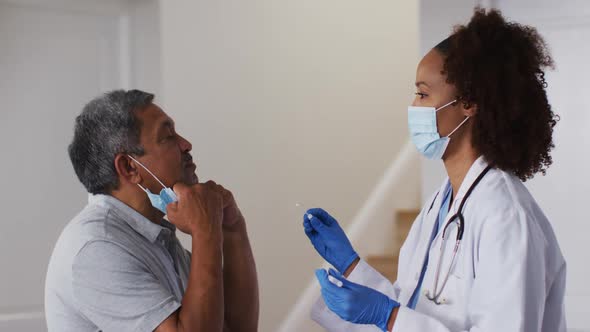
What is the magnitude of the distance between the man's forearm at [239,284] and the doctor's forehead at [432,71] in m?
0.66

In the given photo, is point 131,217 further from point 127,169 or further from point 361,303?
point 361,303

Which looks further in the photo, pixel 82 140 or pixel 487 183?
pixel 82 140

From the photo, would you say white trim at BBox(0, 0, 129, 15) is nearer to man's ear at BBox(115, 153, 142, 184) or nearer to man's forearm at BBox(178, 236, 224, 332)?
man's ear at BBox(115, 153, 142, 184)

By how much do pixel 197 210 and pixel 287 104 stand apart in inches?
78.2

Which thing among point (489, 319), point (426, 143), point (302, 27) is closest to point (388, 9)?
point (302, 27)

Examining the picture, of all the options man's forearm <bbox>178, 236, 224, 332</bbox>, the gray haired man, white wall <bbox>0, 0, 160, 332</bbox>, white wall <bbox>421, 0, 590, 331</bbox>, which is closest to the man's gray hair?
the gray haired man

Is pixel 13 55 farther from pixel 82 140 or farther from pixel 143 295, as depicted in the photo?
pixel 143 295

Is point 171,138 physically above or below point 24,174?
above

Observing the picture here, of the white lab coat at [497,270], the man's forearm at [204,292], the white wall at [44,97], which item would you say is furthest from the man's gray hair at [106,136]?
the white wall at [44,97]

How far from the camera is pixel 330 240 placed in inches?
81.2

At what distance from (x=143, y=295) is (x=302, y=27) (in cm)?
243

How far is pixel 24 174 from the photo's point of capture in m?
2.97

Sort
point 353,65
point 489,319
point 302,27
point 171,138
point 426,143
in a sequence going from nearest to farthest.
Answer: point 489,319 → point 426,143 → point 171,138 → point 302,27 → point 353,65

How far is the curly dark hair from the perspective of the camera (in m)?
1.64
